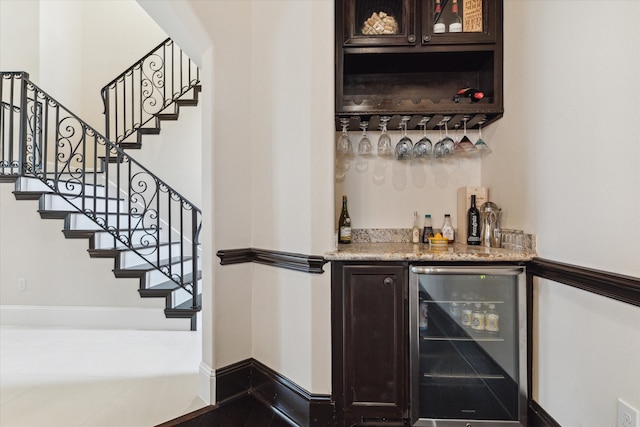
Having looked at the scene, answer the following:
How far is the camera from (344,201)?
214 cm

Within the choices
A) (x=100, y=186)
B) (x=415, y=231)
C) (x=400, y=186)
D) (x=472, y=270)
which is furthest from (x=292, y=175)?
(x=100, y=186)

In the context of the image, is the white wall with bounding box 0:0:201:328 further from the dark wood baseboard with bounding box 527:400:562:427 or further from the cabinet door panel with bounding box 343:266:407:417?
the dark wood baseboard with bounding box 527:400:562:427

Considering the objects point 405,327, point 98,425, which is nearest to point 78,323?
point 98,425

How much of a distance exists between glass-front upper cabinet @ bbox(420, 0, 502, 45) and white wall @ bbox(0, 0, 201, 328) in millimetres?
3354

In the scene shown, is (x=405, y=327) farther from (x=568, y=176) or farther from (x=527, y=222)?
(x=568, y=176)

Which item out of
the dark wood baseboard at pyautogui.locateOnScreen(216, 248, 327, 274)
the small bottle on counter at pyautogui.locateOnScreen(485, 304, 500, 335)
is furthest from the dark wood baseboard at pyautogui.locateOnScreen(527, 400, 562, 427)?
the dark wood baseboard at pyautogui.locateOnScreen(216, 248, 327, 274)

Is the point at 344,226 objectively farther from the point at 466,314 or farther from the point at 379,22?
the point at 379,22

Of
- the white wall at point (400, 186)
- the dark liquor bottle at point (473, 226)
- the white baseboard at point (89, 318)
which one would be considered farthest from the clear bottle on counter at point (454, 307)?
the white baseboard at point (89, 318)

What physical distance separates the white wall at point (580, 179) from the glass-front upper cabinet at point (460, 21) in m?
0.12

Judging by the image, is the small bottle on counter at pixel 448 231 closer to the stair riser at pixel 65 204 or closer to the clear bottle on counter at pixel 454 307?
the clear bottle on counter at pixel 454 307

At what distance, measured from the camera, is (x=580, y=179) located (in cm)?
129

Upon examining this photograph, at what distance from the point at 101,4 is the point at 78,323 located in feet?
16.1

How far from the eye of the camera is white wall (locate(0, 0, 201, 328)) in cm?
325

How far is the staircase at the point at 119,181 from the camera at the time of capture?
3.17m
